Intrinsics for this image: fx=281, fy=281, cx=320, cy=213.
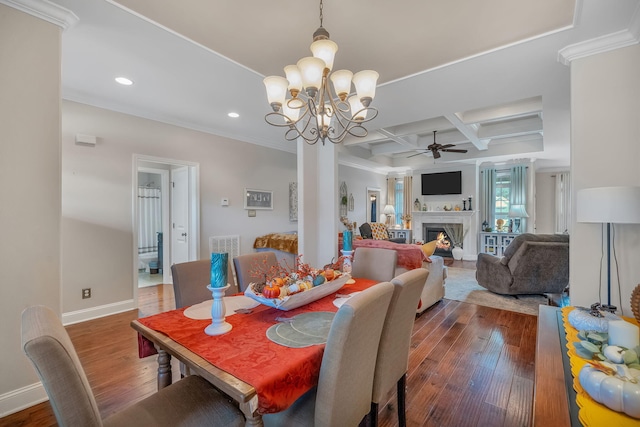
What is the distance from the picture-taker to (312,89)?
167 cm

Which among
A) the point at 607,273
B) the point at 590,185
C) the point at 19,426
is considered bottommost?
the point at 19,426

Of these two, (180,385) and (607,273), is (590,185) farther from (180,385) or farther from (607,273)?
(180,385)

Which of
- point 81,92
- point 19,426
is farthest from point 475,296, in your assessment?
point 81,92

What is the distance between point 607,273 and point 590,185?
70 cm

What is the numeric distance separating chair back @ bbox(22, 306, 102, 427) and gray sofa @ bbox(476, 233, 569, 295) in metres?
4.56

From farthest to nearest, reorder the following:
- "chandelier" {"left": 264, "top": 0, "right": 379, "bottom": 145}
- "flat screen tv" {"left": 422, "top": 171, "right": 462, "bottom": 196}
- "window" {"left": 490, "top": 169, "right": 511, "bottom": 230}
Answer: "flat screen tv" {"left": 422, "top": 171, "right": 462, "bottom": 196}, "window" {"left": 490, "top": 169, "right": 511, "bottom": 230}, "chandelier" {"left": 264, "top": 0, "right": 379, "bottom": 145}

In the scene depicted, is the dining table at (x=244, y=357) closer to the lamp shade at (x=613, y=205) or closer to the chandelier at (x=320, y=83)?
the chandelier at (x=320, y=83)

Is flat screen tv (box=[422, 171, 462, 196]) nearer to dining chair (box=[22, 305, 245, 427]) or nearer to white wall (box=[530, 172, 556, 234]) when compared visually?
white wall (box=[530, 172, 556, 234])

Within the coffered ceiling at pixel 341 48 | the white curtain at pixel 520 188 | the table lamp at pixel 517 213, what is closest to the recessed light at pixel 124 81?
the coffered ceiling at pixel 341 48

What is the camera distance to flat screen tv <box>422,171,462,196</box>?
24.6 feet

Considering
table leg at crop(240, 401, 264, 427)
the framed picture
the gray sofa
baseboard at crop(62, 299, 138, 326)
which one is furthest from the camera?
the framed picture

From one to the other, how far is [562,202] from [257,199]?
7.63m

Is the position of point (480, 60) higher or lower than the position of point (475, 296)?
higher

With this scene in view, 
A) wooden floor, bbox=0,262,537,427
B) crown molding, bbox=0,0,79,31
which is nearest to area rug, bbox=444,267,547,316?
wooden floor, bbox=0,262,537,427
